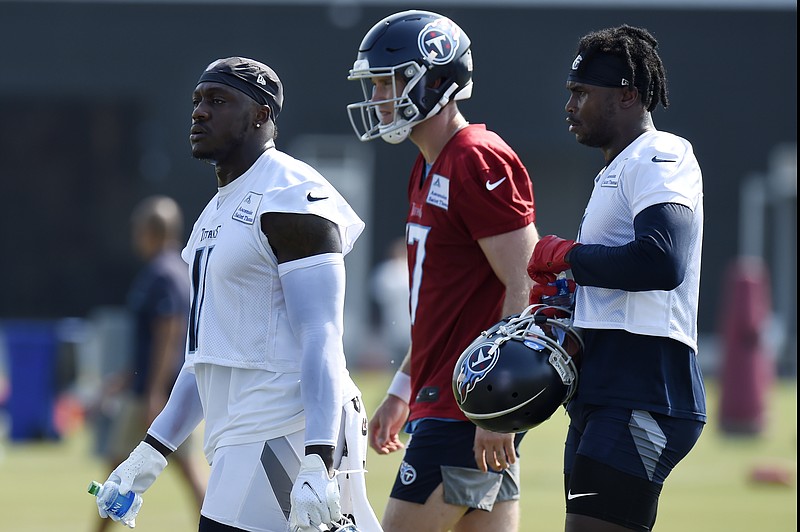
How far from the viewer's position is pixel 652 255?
433 centimetres

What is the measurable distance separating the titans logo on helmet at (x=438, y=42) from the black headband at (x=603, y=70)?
0.78 metres

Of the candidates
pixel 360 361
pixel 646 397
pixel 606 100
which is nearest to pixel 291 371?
pixel 646 397

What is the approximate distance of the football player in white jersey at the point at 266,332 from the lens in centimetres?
425

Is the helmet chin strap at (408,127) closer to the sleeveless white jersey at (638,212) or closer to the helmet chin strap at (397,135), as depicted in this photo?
the helmet chin strap at (397,135)

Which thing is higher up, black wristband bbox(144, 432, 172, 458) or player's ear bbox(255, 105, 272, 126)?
player's ear bbox(255, 105, 272, 126)

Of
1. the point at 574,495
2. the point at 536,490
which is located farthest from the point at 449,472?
the point at 536,490

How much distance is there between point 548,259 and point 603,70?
0.70m

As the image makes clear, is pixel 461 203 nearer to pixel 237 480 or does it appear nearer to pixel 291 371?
pixel 291 371

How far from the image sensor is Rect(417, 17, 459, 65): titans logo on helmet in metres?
5.37

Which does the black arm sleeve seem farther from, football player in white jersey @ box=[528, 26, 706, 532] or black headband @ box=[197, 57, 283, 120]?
black headband @ box=[197, 57, 283, 120]

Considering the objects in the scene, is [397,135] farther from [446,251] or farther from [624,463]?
[624,463]

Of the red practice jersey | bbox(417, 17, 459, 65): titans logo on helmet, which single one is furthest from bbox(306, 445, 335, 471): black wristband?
bbox(417, 17, 459, 65): titans logo on helmet

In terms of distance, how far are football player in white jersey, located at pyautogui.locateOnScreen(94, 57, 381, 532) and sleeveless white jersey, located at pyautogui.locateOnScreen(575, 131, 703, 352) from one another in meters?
0.86

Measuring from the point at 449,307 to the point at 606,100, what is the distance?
3.53 feet
